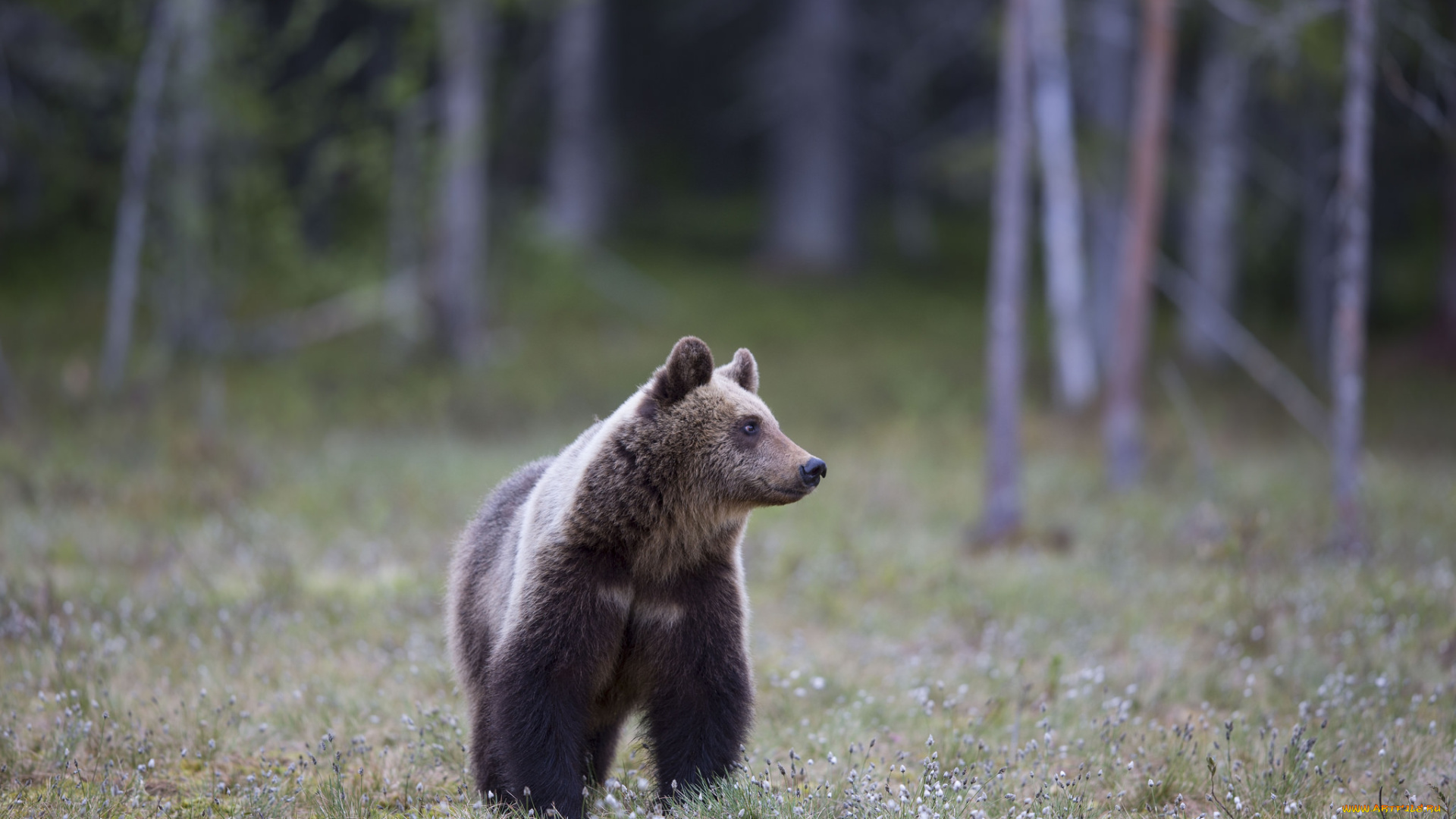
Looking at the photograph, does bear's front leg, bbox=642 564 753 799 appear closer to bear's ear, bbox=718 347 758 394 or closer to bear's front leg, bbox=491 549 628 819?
bear's front leg, bbox=491 549 628 819

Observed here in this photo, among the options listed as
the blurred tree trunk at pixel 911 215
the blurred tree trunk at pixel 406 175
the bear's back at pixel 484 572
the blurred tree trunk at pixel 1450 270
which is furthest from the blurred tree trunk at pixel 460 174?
the blurred tree trunk at pixel 1450 270

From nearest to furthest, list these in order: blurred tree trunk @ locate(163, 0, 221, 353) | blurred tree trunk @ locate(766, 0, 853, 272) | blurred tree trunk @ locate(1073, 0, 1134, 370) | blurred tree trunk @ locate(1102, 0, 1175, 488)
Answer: blurred tree trunk @ locate(1102, 0, 1175, 488) → blurred tree trunk @ locate(163, 0, 221, 353) → blurred tree trunk @ locate(1073, 0, 1134, 370) → blurred tree trunk @ locate(766, 0, 853, 272)

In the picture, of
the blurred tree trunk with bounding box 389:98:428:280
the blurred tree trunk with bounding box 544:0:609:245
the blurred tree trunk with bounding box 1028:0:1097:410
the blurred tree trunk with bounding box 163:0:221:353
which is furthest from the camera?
the blurred tree trunk with bounding box 544:0:609:245

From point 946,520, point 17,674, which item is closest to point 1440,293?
point 946,520

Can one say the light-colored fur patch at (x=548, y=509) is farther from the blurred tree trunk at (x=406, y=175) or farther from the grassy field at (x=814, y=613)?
the blurred tree trunk at (x=406, y=175)

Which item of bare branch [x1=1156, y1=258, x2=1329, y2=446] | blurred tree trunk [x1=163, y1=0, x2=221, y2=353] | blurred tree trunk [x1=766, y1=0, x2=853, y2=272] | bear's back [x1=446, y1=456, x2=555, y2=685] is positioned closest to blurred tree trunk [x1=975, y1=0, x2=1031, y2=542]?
bare branch [x1=1156, y1=258, x2=1329, y2=446]

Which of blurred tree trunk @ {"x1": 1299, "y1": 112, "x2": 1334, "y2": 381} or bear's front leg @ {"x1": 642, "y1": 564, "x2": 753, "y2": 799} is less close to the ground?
blurred tree trunk @ {"x1": 1299, "y1": 112, "x2": 1334, "y2": 381}

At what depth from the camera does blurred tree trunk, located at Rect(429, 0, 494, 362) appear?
17609mm

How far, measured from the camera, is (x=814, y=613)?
28.4 feet

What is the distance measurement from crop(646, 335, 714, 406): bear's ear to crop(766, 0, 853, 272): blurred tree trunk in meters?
23.5

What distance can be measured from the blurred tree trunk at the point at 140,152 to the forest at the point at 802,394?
7 cm

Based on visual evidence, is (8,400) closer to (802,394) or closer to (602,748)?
(802,394)

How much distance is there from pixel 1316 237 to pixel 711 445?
2178cm

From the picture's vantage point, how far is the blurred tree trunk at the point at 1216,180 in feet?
62.5
